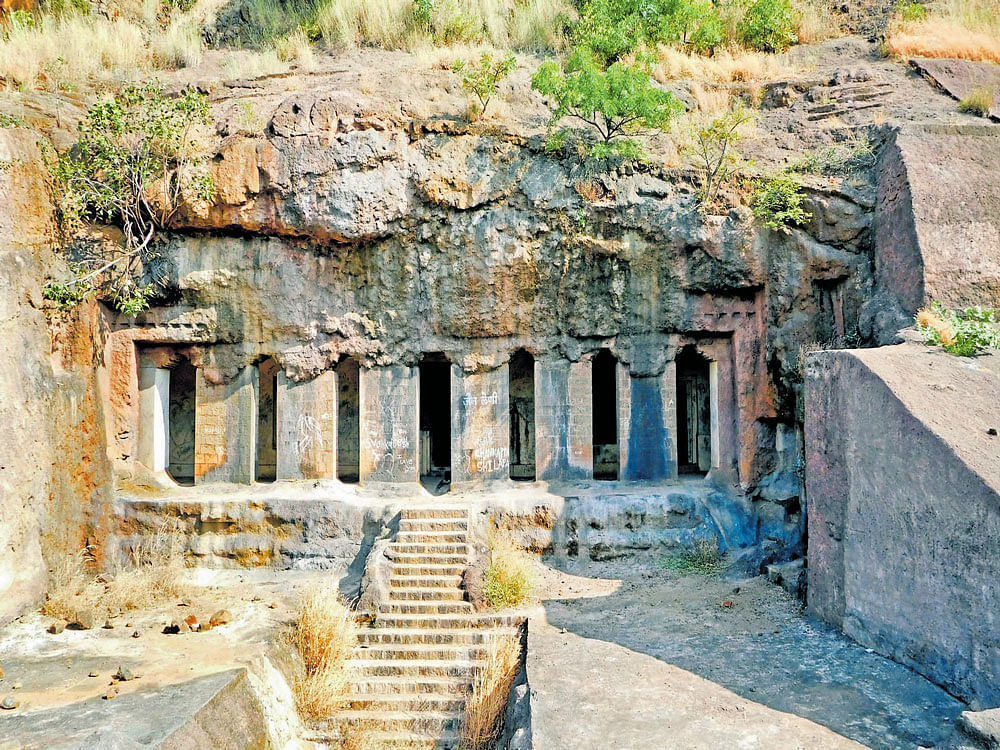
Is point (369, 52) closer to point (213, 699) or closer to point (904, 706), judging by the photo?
point (213, 699)

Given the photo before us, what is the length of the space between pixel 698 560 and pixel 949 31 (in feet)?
36.2

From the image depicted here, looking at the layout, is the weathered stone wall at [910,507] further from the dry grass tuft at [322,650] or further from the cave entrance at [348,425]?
the cave entrance at [348,425]

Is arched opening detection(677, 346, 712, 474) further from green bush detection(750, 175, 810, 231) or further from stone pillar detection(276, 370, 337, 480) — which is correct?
stone pillar detection(276, 370, 337, 480)

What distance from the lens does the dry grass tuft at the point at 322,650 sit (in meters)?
7.56

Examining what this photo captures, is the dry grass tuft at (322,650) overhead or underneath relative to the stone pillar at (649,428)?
underneath

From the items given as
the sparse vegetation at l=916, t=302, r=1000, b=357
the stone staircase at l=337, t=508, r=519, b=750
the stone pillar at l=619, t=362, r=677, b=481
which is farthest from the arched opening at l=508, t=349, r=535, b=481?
the sparse vegetation at l=916, t=302, r=1000, b=357

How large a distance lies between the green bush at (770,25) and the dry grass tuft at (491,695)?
12.9 meters

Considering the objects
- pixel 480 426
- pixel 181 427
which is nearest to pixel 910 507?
pixel 480 426

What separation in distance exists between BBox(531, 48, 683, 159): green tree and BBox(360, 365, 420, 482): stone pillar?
438cm

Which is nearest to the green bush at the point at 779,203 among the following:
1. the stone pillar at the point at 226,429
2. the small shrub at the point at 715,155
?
the small shrub at the point at 715,155

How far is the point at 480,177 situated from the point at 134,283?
5374mm

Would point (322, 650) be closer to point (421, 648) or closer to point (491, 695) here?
point (421, 648)

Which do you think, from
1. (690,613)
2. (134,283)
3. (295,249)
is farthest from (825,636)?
(134,283)

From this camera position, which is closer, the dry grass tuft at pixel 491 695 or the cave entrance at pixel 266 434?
the dry grass tuft at pixel 491 695
